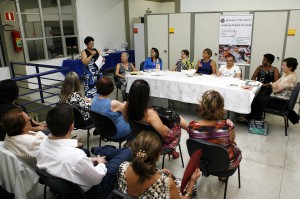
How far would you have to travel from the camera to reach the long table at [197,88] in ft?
11.5

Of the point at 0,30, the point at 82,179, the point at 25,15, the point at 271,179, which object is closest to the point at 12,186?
the point at 82,179

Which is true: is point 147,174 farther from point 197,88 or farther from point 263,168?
point 197,88

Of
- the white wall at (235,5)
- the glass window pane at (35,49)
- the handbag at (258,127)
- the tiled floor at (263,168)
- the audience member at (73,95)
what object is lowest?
the tiled floor at (263,168)

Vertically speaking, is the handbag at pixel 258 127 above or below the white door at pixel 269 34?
below

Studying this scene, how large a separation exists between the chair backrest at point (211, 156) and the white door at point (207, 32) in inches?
161

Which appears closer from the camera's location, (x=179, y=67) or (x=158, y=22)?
(x=179, y=67)

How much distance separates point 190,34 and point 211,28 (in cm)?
52

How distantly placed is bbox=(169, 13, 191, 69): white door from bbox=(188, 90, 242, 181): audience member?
163 inches

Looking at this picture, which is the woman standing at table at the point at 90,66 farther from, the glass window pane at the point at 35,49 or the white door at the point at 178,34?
the glass window pane at the point at 35,49

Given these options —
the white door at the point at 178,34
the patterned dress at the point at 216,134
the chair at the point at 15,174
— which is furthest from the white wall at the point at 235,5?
the chair at the point at 15,174

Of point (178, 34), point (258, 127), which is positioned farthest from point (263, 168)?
point (178, 34)

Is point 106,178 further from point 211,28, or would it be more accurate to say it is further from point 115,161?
point 211,28

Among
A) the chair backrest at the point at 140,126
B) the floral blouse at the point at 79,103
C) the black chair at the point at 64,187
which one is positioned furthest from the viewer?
the floral blouse at the point at 79,103

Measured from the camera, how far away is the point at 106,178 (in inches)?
70.2
